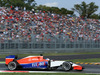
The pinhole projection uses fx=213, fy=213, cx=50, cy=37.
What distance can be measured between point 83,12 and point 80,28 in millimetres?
34145

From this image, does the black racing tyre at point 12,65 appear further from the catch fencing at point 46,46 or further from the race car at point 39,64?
the catch fencing at point 46,46

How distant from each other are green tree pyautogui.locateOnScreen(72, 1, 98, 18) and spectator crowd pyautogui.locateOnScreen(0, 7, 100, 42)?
30.6 meters

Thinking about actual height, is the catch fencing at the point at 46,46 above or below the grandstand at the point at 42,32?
below

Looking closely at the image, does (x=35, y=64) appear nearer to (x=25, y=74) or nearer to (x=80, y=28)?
(x=25, y=74)

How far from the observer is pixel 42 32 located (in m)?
28.2

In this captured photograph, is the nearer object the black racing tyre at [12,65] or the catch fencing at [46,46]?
the black racing tyre at [12,65]

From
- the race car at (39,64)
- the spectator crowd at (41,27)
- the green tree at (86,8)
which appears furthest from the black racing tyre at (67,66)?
the green tree at (86,8)

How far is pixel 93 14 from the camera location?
6688cm

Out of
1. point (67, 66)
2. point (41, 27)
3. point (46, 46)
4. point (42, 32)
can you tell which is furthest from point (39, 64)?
point (41, 27)

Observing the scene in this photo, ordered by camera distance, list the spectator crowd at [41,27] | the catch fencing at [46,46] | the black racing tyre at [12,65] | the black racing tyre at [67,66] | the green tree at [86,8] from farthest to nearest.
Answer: the green tree at [86,8]
the spectator crowd at [41,27]
the catch fencing at [46,46]
the black racing tyre at [12,65]
the black racing tyre at [67,66]

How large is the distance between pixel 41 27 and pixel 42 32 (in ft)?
3.56

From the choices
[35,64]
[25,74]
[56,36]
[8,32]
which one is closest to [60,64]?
[35,64]

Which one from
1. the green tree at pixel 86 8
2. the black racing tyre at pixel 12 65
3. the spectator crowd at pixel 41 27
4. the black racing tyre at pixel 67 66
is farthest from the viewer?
the green tree at pixel 86 8

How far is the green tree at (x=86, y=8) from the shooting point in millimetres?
65188
